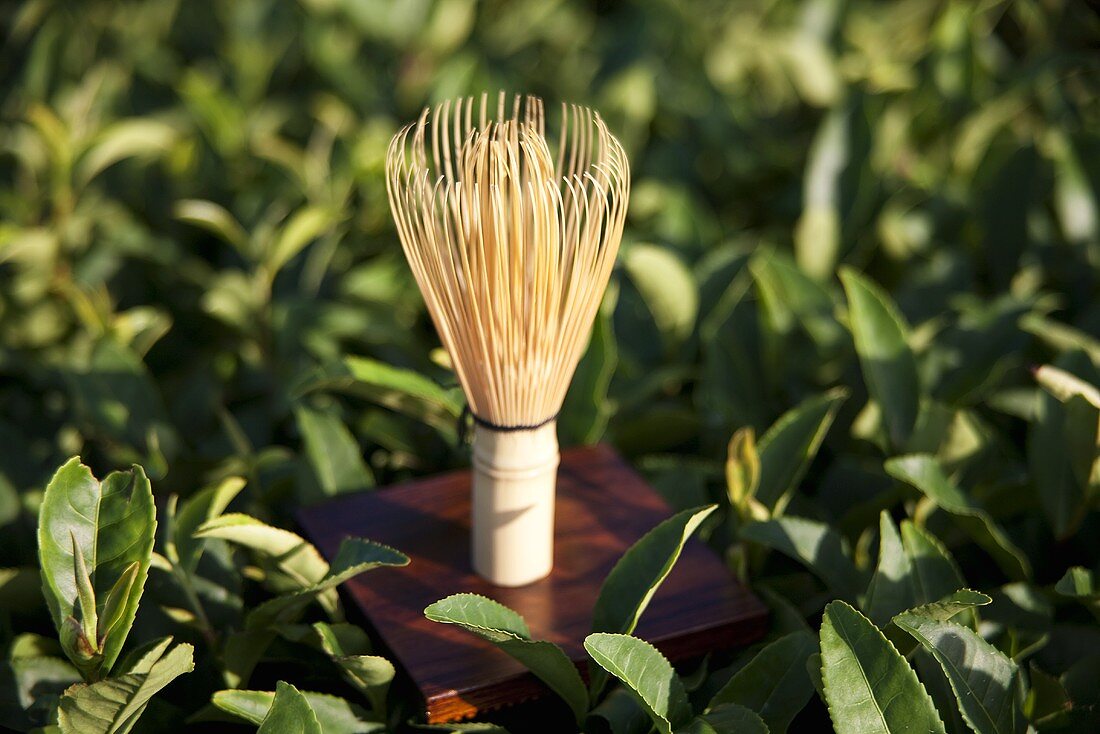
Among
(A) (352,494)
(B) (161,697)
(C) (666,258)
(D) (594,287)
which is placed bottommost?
(B) (161,697)

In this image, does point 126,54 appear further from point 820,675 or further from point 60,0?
point 820,675

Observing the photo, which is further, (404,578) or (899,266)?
(899,266)

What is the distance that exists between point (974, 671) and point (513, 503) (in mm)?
312

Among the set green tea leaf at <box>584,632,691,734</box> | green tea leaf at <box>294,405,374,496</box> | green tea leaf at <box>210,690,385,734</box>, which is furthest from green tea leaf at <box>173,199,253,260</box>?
green tea leaf at <box>584,632,691,734</box>

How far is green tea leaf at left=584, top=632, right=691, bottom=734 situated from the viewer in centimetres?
65

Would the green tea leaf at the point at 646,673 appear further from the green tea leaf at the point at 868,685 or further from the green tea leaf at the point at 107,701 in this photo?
the green tea leaf at the point at 107,701

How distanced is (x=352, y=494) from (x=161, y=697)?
20cm

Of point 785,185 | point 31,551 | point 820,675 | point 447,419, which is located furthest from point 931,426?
point 31,551

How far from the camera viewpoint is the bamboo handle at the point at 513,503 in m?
0.73

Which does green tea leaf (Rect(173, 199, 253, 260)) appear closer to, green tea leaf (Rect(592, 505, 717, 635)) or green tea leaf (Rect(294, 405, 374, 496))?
green tea leaf (Rect(294, 405, 374, 496))

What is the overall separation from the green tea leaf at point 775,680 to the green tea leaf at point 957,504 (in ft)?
0.55

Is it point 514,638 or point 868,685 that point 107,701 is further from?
point 868,685

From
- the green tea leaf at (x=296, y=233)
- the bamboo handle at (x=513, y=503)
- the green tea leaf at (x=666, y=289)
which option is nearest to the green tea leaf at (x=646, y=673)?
the bamboo handle at (x=513, y=503)

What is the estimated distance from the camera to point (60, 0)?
62.8 inches
